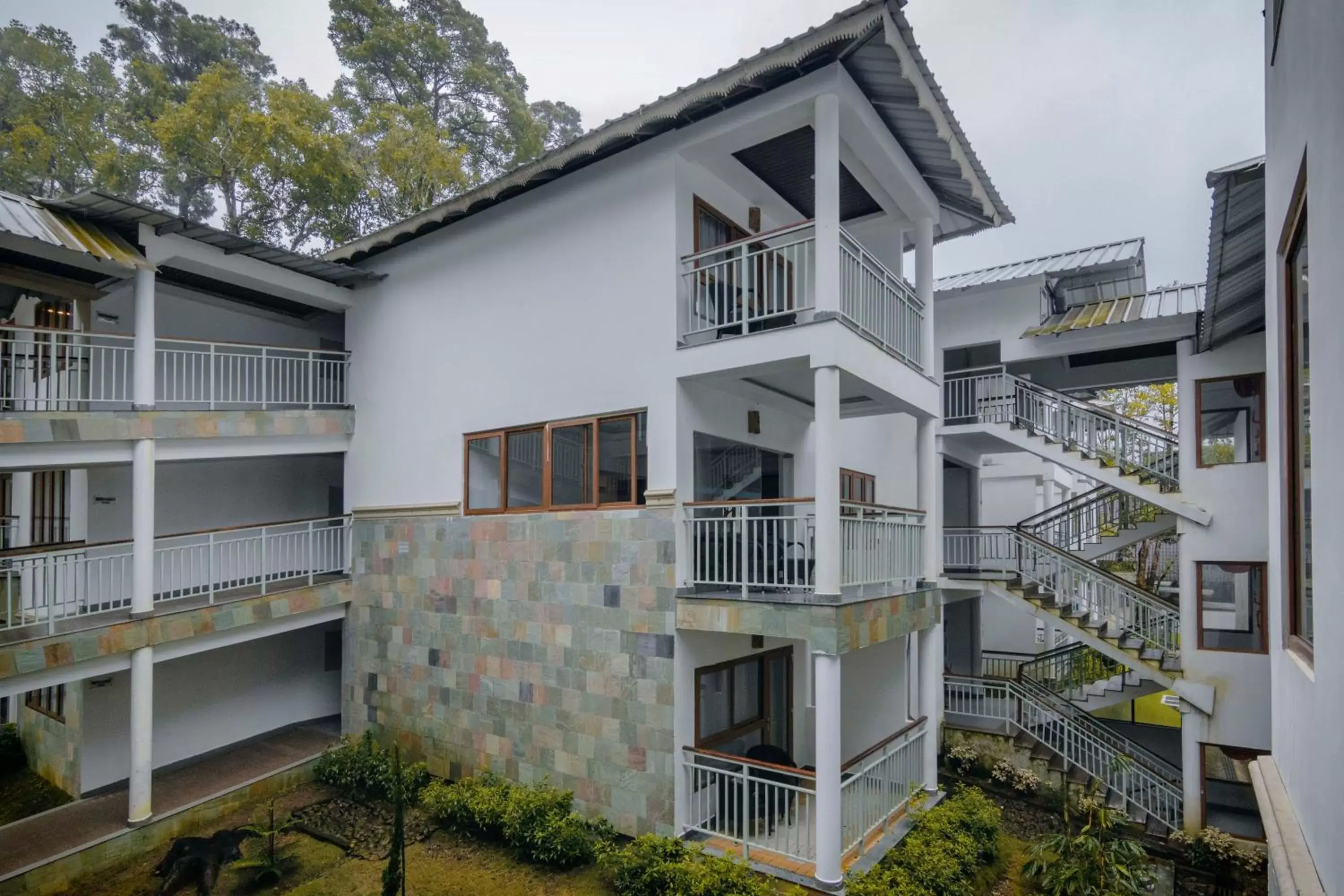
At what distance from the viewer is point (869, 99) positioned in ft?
26.0

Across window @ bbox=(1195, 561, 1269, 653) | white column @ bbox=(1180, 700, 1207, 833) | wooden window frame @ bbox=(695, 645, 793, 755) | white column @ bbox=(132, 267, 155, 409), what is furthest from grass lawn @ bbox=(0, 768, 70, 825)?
window @ bbox=(1195, 561, 1269, 653)

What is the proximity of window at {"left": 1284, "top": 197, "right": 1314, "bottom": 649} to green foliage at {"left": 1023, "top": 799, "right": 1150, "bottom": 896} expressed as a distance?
17.5 ft

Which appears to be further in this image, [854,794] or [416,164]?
[416,164]

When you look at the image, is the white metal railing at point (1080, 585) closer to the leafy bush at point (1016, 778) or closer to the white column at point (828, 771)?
the leafy bush at point (1016, 778)

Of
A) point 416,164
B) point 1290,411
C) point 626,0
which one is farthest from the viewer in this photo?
point 626,0

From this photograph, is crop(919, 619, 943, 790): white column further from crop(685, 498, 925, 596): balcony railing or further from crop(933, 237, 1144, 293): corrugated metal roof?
crop(933, 237, 1144, 293): corrugated metal roof

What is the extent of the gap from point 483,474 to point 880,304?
554 centimetres

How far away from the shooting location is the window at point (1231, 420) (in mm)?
10547

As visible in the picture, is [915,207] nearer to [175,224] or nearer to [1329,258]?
[1329,258]

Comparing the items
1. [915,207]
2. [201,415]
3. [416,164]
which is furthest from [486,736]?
[416,164]

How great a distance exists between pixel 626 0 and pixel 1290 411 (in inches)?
1549

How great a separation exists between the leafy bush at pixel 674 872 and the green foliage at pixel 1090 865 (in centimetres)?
337

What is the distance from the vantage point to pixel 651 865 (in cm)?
749

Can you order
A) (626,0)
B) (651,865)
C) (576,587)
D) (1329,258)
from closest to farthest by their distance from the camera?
1. (1329,258)
2. (651,865)
3. (576,587)
4. (626,0)
